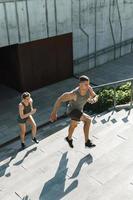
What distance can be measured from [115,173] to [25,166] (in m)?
2.42

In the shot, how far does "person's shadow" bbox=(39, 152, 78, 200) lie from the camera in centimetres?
645

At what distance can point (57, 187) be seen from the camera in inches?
264

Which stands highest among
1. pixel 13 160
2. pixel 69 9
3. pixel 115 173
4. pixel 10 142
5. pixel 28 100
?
pixel 69 9

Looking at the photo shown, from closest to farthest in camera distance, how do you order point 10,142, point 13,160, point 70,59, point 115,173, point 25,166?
point 115,173 → point 25,166 → point 13,160 → point 10,142 → point 70,59

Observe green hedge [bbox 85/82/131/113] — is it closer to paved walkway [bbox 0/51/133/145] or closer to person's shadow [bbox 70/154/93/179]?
paved walkway [bbox 0/51/133/145]

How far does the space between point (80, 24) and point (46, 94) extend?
13.7 ft

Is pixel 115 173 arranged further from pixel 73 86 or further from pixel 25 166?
pixel 73 86

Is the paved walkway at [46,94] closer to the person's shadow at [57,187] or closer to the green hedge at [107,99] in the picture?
the green hedge at [107,99]

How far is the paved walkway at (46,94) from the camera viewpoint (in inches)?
474

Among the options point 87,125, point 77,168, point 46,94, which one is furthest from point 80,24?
point 77,168

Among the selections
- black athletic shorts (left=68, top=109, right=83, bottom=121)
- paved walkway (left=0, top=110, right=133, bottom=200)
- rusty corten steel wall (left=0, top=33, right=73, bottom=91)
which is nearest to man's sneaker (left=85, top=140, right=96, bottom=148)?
paved walkway (left=0, top=110, right=133, bottom=200)

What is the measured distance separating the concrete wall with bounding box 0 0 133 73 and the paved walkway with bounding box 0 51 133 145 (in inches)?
28.8

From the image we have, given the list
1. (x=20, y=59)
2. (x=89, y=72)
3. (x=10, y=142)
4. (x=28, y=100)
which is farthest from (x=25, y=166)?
(x=89, y=72)

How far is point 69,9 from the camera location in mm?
14766
